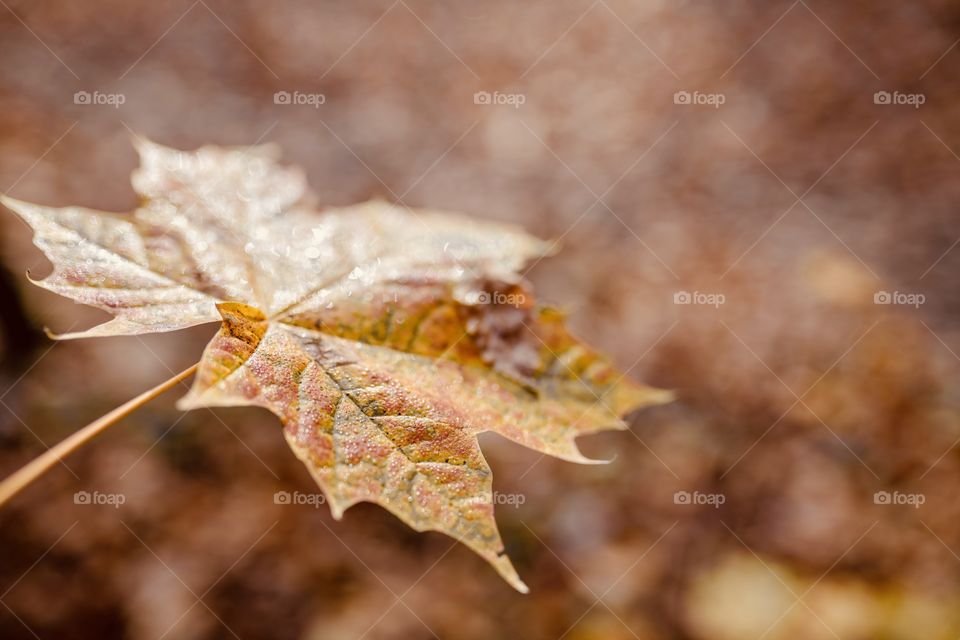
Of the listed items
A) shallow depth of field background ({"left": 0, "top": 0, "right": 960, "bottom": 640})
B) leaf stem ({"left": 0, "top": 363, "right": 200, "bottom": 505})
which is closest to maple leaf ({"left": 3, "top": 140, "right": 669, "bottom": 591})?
leaf stem ({"left": 0, "top": 363, "right": 200, "bottom": 505})

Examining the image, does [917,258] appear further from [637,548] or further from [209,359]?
[209,359]

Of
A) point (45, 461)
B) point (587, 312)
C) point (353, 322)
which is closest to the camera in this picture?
Result: point (45, 461)

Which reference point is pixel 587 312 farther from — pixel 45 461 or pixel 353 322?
pixel 45 461

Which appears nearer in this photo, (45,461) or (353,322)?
(45,461)

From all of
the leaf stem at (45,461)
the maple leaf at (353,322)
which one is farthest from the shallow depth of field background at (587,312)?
the leaf stem at (45,461)

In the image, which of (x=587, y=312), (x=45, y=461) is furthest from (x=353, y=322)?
(x=587, y=312)

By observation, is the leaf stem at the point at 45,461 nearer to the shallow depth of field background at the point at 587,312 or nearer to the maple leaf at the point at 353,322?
the maple leaf at the point at 353,322

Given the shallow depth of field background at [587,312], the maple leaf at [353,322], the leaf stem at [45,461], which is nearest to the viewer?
the leaf stem at [45,461]
